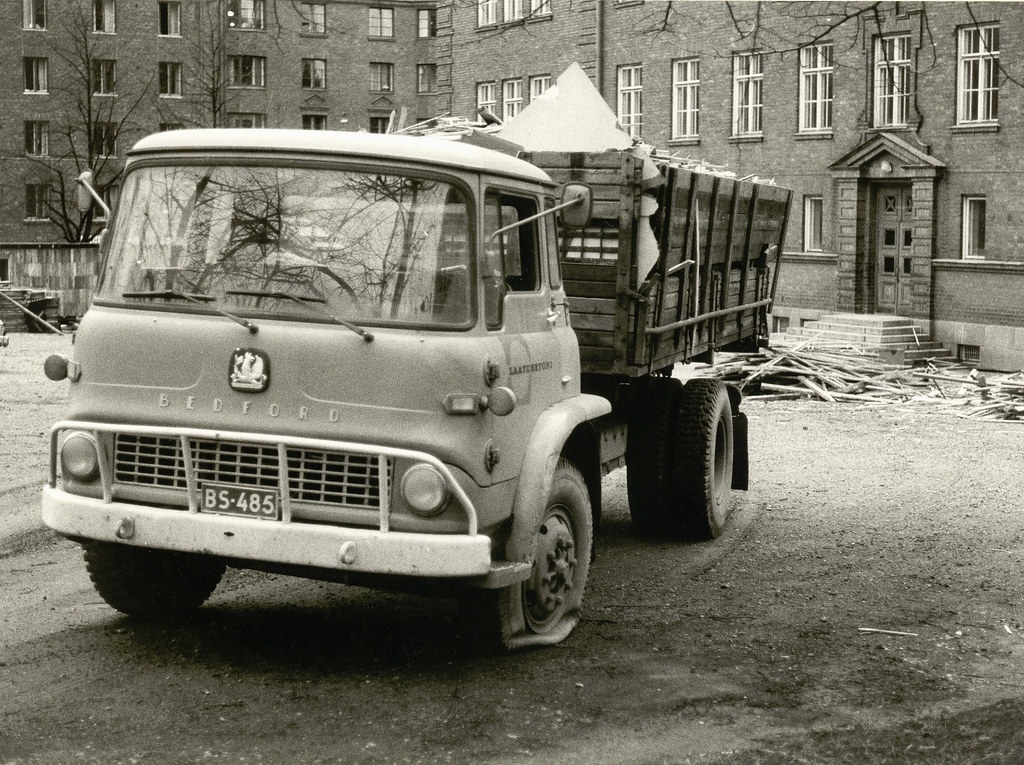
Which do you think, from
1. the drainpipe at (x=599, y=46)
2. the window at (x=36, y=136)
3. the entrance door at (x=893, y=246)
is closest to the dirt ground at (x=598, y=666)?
the entrance door at (x=893, y=246)

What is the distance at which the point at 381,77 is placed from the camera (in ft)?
249

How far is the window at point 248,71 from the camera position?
71562 mm

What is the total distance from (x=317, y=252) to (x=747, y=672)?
2726mm

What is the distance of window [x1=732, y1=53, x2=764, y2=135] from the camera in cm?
3581

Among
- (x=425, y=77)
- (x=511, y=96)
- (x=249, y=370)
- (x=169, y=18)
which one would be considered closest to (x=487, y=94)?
(x=511, y=96)

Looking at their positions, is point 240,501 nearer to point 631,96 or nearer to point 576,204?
point 576,204

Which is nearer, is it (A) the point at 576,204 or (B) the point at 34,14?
(A) the point at 576,204

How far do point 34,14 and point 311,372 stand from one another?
64175mm

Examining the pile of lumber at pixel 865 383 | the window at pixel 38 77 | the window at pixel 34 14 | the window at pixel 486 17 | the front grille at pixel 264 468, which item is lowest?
the pile of lumber at pixel 865 383

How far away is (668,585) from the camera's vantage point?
29.7 feet

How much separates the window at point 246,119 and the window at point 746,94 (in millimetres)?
38743

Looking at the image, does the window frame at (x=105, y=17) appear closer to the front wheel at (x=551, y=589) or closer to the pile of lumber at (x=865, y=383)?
the pile of lumber at (x=865, y=383)

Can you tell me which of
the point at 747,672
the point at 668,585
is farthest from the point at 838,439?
the point at 747,672

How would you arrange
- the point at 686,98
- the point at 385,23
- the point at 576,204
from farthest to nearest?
the point at 385,23
the point at 686,98
the point at 576,204
